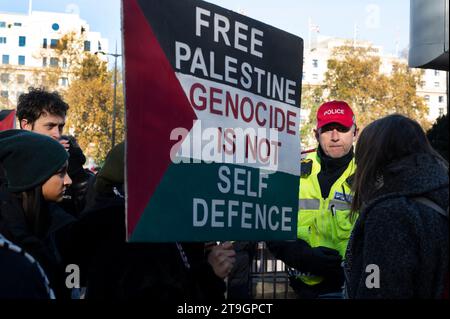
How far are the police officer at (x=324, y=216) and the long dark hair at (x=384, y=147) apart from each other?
0.91 m

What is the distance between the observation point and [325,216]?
154 inches

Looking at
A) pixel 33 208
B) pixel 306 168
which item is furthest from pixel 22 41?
pixel 33 208

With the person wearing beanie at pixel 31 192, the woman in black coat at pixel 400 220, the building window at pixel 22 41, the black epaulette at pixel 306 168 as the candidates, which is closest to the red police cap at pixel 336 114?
the black epaulette at pixel 306 168

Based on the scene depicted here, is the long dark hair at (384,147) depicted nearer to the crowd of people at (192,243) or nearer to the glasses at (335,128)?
the crowd of people at (192,243)

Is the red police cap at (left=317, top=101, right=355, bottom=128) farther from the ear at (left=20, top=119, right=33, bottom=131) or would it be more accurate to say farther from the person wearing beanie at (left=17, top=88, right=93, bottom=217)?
the ear at (left=20, top=119, right=33, bottom=131)

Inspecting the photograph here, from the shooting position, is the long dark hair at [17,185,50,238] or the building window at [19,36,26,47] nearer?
the long dark hair at [17,185,50,238]

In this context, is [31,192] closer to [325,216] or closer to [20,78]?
[325,216]

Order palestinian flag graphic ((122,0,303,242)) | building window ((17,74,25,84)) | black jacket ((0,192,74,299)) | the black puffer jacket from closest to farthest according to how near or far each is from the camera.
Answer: palestinian flag graphic ((122,0,303,242))
the black puffer jacket
black jacket ((0,192,74,299))
building window ((17,74,25,84))

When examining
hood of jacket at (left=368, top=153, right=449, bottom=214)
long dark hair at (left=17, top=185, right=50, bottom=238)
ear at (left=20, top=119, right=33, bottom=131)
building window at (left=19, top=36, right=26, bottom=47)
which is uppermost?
building window at (left=19, top=36, right=26, bottom=47)

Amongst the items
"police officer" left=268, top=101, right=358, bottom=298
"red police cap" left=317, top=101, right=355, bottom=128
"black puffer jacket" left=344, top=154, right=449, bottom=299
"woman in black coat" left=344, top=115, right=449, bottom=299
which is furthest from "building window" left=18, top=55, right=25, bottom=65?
"black puffer jacket" left=344, top=154, right=449, bottom=299

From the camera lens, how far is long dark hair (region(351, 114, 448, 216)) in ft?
9.11

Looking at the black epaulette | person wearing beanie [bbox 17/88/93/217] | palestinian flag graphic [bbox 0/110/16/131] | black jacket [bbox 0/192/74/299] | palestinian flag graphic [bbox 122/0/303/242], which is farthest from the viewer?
palestinian flag graphic [bbox 0/110/16/131]
